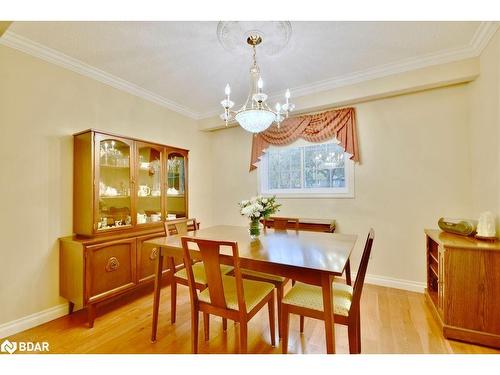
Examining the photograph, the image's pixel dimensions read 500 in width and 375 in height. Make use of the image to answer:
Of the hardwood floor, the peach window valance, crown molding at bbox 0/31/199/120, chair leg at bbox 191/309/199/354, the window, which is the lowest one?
the hardwood floor

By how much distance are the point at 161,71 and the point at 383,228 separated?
317 cm

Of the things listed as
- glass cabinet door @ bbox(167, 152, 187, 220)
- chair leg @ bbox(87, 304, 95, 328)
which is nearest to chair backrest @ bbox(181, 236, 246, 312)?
chair leg @ bbox(87, 304, 95, 328)

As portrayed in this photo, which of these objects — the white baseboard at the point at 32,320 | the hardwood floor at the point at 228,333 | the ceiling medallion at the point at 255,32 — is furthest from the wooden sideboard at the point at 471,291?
the white baseboard at the point at 32,320

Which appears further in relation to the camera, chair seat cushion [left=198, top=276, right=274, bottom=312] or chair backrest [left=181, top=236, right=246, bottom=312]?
chair seat cushion [left=198, top=276, right=274, bottom=312]

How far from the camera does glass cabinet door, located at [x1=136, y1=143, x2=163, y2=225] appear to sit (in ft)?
8.73

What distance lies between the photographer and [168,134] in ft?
11.2

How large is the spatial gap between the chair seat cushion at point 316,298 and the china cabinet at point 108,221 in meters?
1.45

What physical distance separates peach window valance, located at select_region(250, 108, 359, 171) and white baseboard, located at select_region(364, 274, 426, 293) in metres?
1.47

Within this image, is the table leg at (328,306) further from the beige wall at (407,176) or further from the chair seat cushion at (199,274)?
the beige wall at (407,176)

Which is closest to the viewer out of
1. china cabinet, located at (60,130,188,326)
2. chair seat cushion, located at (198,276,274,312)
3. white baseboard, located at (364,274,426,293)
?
chair seat cushion, located at (198,276,274,312)

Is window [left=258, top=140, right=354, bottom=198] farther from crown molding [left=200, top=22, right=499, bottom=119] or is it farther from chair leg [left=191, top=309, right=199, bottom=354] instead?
chair leg [left=191, top=309, right=199, bottom=354]

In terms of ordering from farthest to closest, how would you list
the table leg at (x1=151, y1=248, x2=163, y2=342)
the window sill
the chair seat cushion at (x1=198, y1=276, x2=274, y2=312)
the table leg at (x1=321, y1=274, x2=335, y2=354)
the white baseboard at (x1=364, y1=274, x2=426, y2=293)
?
the window sill
the white baseboard at (x1=364, y1=274, x2=426, y2=293)
the table leg at (x1=151, y1=248, x2=163, y2=342)
the chair seat cushion at (x1=198, y1=276, x2=274, y2=312)
the table leg at (x1=321, y1=274, x2=335, y2=354)

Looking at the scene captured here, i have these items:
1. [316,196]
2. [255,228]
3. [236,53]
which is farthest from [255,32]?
[316,196]

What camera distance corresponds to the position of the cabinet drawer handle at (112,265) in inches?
83.5
